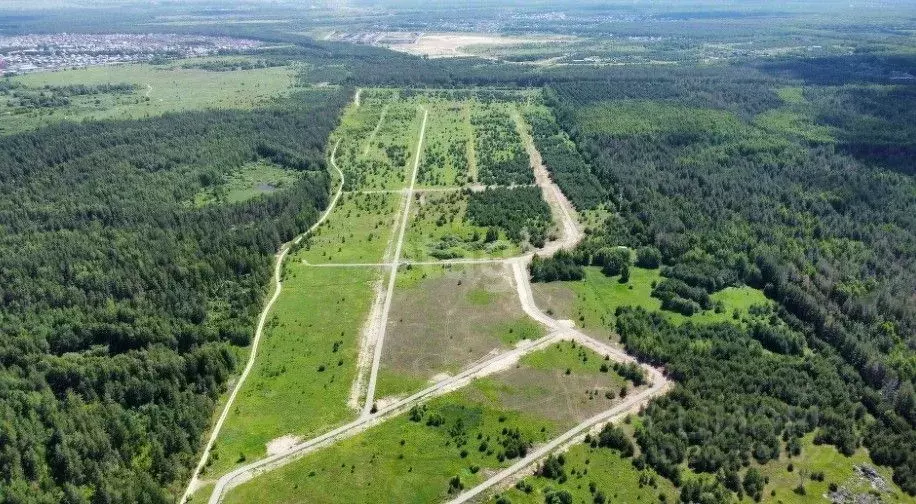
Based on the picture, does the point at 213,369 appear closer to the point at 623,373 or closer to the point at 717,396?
the point at 623,373

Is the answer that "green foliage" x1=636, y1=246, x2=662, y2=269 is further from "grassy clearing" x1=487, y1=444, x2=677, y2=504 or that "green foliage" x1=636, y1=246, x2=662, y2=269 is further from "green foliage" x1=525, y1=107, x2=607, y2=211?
"grassy clearing" x1=487, y1=444, x2=677, y2=504

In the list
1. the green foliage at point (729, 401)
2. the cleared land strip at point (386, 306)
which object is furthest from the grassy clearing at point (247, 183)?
the green foliage at point (729, 401)

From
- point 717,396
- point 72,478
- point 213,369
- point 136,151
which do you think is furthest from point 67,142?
point 717,396

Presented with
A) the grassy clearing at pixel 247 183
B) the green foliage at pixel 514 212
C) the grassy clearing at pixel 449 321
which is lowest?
the grassy clearing at pixel 449 321

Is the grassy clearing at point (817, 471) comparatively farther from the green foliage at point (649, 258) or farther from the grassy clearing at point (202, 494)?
the grassy clearing at point (202, 494)

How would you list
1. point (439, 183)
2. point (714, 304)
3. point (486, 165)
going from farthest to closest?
1. point (486, 165)
2. point (439, 183)
3. point (714, 304)

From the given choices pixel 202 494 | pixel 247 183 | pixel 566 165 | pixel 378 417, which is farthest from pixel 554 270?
pixel 247 183

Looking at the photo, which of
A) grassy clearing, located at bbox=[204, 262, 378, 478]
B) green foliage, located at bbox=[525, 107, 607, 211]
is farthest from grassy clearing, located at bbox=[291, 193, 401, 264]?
green foliage, located at bbox=[525, 107, 607, 211]
